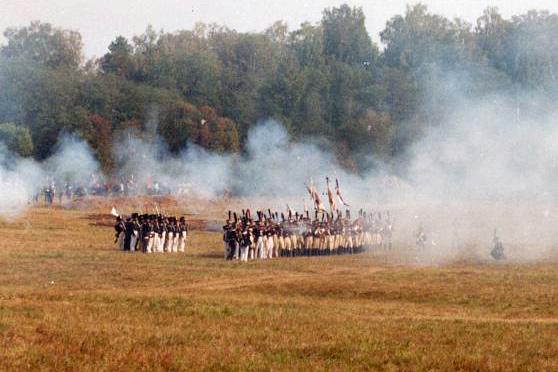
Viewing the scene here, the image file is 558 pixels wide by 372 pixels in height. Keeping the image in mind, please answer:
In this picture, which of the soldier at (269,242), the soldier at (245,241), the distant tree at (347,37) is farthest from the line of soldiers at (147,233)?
the distant tree at (347,37)

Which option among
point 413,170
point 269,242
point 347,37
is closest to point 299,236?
point 269,242

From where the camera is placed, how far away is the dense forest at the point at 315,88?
8675 centimetres

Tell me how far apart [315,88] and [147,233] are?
52.3 metres

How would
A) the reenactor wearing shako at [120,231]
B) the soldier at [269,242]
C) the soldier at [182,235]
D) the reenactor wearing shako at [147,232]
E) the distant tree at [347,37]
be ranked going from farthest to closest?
the distant tree at [347,37] → the soldier at [182,235] → the soldier at [269,242] → the reenactor wearing shako at [120,231] → the reenactor wearing shako at [147,232]

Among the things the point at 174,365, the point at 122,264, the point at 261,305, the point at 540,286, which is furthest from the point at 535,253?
the point at 174,365

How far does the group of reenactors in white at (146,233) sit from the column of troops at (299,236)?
3.13 metres

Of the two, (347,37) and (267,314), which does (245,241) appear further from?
(347,37)

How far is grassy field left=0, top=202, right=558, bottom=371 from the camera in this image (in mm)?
19516

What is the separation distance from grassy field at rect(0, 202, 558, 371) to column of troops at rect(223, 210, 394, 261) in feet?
6.02

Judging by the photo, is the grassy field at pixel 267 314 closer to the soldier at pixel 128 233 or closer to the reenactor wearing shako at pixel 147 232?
the reenactor wearing shako at pixel 147 232

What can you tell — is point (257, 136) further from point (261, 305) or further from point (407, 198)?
point (261, 305)

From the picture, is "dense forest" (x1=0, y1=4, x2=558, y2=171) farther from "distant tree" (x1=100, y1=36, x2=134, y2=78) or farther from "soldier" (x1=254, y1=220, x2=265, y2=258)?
"soldier" (x1=254, y1=220, x2=265, y2=258)

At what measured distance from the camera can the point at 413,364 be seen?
1952cm

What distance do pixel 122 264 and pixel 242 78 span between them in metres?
73.0
